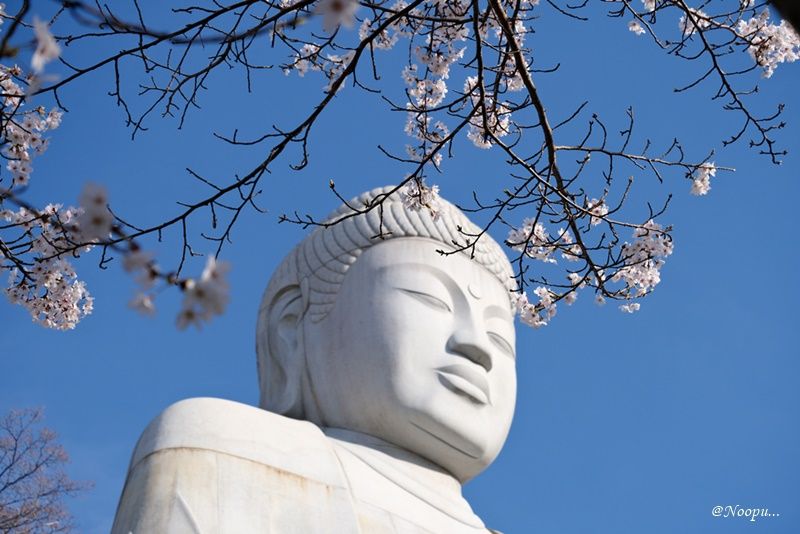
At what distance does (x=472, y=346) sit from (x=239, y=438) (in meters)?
1.43

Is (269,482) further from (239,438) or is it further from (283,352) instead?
(283,352)

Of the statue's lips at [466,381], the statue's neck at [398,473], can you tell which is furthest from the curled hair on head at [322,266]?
the statue's lips at [466,381]

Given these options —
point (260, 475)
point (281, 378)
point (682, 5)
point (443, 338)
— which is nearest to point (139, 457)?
point (260, 475)

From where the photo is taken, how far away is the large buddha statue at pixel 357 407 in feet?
17.4

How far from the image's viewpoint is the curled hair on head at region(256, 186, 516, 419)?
651cm

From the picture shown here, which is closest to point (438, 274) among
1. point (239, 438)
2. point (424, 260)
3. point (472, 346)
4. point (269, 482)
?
point (424, 260)

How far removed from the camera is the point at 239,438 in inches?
219

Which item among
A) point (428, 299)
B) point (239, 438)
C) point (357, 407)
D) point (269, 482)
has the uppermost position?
point (428, 299)

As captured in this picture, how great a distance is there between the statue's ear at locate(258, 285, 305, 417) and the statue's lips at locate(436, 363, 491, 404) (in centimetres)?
82

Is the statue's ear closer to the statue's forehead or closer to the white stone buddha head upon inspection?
the white stone buddha head

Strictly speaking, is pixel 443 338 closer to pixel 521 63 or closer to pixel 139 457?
pixel 139 457

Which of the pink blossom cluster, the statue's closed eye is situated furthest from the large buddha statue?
the pink blossom cluster

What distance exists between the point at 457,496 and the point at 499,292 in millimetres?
1247

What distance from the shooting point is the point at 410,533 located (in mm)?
5656
